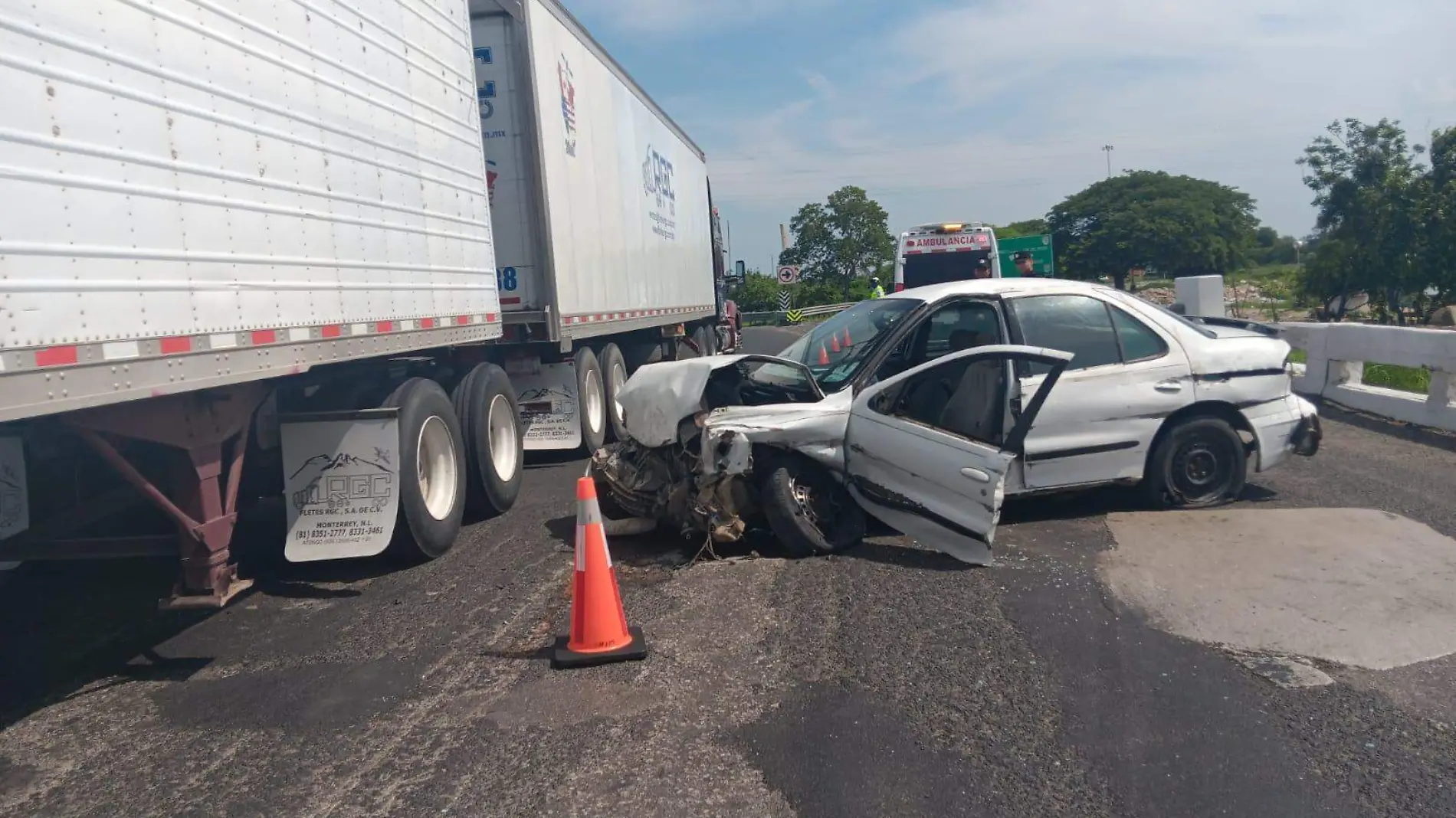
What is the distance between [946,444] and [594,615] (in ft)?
8.05

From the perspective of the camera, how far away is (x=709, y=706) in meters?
4.32

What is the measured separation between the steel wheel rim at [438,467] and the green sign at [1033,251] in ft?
51.8

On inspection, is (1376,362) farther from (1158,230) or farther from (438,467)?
(1158,230)

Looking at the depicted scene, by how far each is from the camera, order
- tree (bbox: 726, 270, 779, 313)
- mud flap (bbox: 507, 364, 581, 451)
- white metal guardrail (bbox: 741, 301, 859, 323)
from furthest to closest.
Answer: tree (bbox: 726, 270, 779, 313) < white metal guardrail (bbox: 741, 301, 859, 323) < mud flap (bbox: 507, 364, 581, 451)

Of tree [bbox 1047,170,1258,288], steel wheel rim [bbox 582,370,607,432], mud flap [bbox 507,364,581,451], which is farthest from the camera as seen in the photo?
tree [bbox 1047,170,1258,288]

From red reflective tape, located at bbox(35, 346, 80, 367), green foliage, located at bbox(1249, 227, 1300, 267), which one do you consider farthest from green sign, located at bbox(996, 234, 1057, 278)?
green foliage, located at bbox(1249, 227, 1300, 267)

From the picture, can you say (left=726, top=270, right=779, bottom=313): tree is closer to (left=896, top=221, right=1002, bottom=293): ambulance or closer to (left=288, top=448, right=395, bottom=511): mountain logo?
(left=896, top=221, right=1002, bottom=293): ambulance

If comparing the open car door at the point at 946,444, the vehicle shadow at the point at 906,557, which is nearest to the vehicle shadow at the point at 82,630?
the vehicle shadow at the point at 906,557

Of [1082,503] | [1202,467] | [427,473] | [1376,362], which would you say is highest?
[427,473]

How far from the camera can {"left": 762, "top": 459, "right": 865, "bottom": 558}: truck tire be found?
20.6ft

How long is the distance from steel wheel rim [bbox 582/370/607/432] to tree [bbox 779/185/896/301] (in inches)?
1897

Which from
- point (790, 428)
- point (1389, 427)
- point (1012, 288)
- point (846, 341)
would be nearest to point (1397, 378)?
point (1389, 427)

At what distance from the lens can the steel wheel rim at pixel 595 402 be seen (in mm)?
11336

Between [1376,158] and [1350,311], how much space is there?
4099 mm
